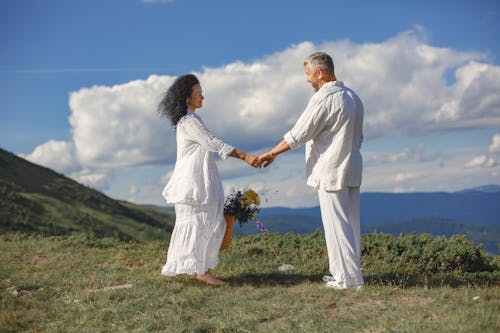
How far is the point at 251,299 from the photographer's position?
25.6 ft

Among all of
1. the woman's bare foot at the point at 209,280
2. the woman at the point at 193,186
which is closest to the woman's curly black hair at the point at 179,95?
the woman at the point at 193,186

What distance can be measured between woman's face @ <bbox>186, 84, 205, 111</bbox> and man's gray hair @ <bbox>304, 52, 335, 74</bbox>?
190 centimetres

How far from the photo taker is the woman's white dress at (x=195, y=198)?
27.6ft

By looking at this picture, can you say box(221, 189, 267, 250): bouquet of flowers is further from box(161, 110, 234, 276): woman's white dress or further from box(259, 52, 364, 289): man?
box(259, 52, 364, 289): man

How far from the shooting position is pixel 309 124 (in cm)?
771

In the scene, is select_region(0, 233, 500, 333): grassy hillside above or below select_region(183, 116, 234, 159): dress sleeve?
below

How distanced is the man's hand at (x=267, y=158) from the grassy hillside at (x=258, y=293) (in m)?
2.02

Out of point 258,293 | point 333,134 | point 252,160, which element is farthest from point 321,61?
point 258,293

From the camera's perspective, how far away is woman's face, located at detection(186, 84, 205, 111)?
28.2 feet

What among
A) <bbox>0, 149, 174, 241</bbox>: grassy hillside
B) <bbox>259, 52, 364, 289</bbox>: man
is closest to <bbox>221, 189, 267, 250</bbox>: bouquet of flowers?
<bbox>259, 52, 364, 289</bbox>: man

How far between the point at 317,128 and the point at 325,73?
2.77ft

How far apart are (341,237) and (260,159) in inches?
72.2

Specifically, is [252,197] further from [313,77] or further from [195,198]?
[313,77]

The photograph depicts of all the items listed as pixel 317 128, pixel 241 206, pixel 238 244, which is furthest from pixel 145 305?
pixel 238 244
